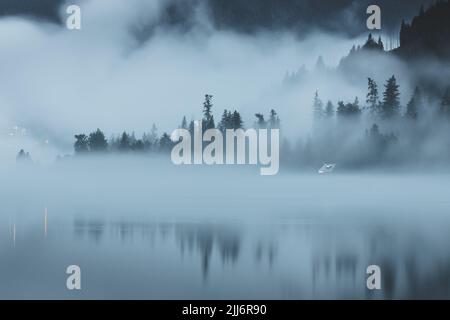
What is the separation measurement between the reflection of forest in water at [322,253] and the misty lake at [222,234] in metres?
0.03

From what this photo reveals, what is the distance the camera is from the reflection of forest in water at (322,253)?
8.98m

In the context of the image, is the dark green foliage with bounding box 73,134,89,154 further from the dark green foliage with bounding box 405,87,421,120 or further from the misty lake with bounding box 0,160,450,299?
the dark green foliage with bounding box 405,87,421,120

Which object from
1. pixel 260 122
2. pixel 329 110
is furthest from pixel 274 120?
pixel 329 110

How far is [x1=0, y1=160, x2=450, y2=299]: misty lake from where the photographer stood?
9.06m

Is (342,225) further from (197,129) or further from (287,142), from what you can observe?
(197,129)

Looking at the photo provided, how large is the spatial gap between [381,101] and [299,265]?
2.74 m

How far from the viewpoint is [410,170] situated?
35.9ft

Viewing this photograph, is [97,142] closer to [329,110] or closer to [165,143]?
[165,143]

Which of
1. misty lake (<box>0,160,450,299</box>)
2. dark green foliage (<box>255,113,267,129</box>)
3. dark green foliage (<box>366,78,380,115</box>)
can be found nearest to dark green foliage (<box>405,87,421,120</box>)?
dark green foliage (<box>366,78,380,115</box>)

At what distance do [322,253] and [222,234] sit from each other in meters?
2.06

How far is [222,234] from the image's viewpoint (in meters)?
12.0

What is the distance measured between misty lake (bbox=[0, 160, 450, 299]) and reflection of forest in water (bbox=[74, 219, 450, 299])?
3 centimetres

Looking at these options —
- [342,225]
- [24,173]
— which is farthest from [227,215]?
[24,173]
